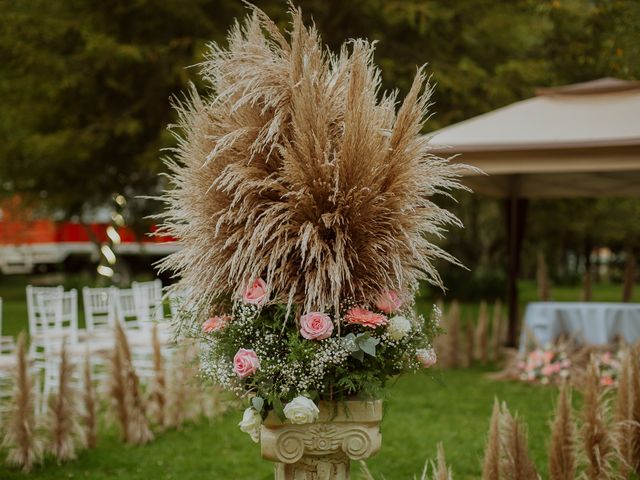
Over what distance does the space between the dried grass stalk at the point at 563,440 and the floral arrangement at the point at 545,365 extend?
5169 mm

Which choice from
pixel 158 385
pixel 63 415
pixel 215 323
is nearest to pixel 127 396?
pixel 158 385

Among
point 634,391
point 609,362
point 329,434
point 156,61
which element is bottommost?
point 609,362

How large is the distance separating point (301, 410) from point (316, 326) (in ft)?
1.02

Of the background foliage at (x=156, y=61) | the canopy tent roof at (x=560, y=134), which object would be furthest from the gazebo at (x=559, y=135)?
the background foliage at (x=156, y=61)

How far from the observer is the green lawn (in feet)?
18.9

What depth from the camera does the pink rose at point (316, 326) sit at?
307cm

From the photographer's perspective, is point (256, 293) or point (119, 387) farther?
point (119, 387)

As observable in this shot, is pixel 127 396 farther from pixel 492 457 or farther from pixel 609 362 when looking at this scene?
pixel 609 362

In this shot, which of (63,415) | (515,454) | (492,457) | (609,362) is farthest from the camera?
(609,362)

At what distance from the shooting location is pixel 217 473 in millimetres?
5762

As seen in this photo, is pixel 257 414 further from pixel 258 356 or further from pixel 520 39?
pixel 520 39

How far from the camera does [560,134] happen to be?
27.2ft

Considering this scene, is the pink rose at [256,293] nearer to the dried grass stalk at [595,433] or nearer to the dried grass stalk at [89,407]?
the dried grass stalk at [595,433]

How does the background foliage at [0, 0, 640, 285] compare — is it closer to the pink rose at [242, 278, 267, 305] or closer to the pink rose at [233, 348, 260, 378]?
the pink rose at [242, 278, 267, 305]
